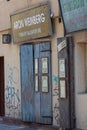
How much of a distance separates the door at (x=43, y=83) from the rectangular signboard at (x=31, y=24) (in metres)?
0.42

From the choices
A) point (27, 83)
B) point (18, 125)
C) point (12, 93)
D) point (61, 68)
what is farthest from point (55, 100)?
point (12, 93)

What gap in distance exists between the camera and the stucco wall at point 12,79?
14.5 m

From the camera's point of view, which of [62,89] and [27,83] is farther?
[27,83]

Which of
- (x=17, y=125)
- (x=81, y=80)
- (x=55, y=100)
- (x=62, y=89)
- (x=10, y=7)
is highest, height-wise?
(x=10, y=7)

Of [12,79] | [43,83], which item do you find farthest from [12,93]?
[43,83]

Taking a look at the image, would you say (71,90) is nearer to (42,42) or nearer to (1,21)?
(42,42)

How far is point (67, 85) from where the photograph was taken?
11.8 meters

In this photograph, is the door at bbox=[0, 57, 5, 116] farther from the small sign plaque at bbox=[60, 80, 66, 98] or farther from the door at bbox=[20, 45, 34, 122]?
the small sign plaque at bbox=[60, 80, 66, 98]

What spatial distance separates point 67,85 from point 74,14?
195 cm

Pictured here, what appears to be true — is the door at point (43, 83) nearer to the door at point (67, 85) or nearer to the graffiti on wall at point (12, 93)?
the door at point (67, 85)

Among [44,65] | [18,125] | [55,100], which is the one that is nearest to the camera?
[55,100]

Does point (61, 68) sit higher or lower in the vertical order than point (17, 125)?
higher

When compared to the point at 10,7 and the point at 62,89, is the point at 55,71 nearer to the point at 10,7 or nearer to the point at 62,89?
the point at 62,89

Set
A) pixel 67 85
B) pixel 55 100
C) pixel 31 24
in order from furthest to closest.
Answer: pixel 31 24, pixel 55 100, pixel 67 85
